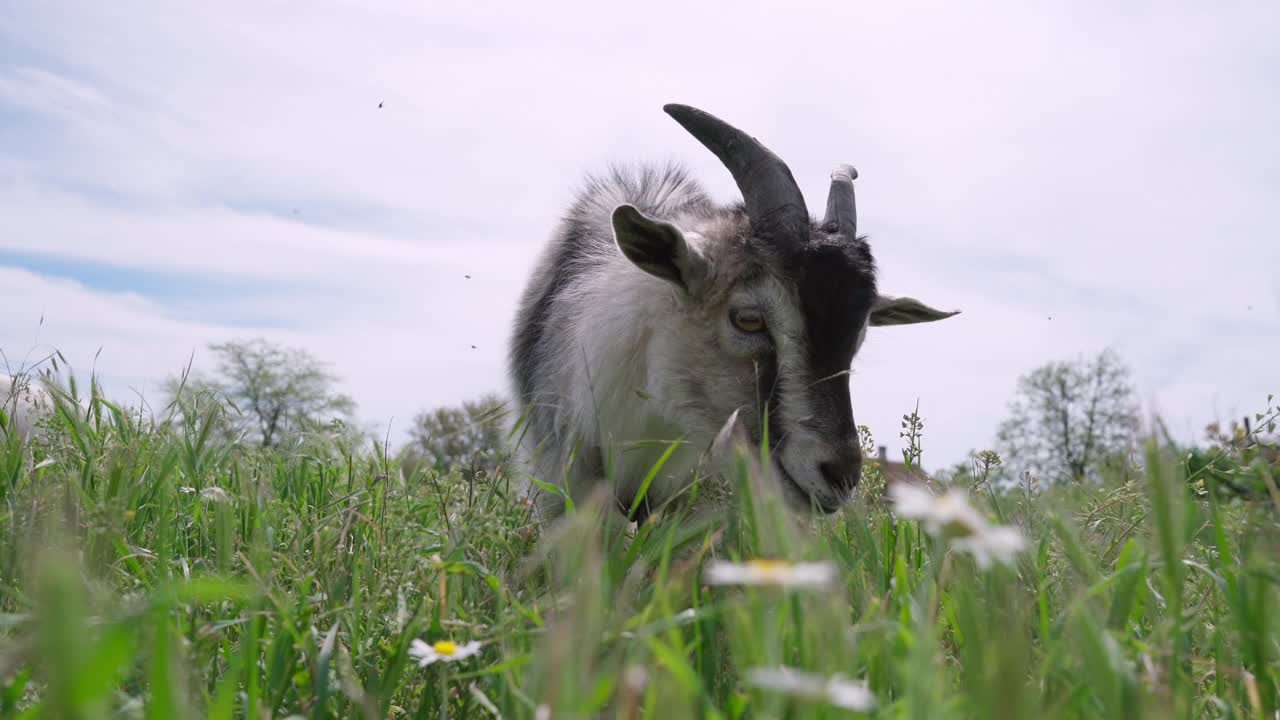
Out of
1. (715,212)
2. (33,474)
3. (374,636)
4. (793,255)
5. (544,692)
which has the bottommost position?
(374,636)

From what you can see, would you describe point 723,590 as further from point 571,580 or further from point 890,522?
point 571,580

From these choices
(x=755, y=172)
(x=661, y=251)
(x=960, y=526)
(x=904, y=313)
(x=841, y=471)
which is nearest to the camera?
(x=960, y=526)

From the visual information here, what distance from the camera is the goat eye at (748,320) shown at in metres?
3.60

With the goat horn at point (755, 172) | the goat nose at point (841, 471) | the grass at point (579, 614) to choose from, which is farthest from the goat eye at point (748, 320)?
the grass at point (579, 614)

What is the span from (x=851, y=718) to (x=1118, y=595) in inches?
28.1

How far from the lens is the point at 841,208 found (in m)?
4.31

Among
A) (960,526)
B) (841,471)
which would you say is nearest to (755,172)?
(841,471)

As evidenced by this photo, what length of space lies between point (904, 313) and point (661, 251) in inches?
71.8

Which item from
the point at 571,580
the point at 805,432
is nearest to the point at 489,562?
the point at 571,580

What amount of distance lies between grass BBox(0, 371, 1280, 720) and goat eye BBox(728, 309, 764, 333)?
1114 mm

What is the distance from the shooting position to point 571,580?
1.33 m

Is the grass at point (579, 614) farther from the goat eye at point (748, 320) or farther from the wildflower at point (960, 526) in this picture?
the goat eye at point (748, 320)

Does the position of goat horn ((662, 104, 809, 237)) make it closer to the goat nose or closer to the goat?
the goat

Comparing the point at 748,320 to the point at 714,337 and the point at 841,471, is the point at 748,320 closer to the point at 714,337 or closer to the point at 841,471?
the point at 714,337
